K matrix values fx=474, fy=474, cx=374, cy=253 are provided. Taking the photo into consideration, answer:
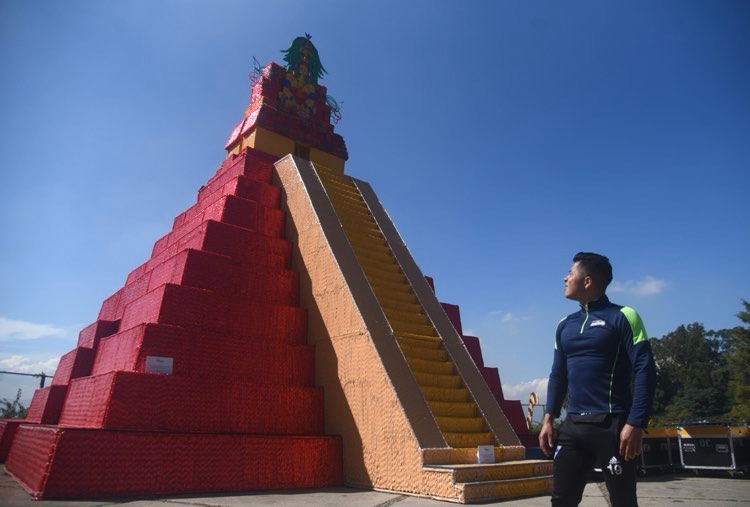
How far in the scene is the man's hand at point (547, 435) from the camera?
9.71 feet

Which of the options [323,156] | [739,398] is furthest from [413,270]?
[739,398]

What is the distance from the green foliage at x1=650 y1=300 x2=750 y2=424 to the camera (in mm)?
30125

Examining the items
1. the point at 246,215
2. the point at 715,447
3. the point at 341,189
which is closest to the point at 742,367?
the point at 715,447

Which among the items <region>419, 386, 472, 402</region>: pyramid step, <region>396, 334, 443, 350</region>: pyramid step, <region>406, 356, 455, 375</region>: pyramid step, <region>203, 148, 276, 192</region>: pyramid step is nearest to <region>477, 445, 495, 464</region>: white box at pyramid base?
<region>419, 386, 472, 402</region>: pyramid step

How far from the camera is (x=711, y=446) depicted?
9.13 meters

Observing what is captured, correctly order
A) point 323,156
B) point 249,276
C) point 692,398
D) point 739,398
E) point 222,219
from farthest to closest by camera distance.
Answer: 1. point 692,398
2. point 739,398
3. point 323,156
4. point 222,219
5. point 249,276

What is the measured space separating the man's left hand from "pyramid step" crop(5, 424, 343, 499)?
435 cm

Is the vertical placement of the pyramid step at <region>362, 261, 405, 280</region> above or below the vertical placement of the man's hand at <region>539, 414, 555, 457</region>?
above

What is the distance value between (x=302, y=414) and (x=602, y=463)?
15.7 ft

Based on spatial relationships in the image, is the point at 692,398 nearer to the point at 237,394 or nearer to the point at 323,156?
the point at 323,156

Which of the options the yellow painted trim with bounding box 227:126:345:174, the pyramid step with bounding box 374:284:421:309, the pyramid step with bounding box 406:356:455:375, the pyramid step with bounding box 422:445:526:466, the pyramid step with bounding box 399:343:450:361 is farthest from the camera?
the yellow painted trim with bounding box 227:126:345:174

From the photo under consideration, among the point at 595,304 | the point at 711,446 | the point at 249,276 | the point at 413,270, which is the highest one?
the point at 413,270

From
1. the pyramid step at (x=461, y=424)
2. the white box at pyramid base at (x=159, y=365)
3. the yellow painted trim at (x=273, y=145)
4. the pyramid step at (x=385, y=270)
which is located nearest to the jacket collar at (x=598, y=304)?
the pyramid step at (x=461, y=424)

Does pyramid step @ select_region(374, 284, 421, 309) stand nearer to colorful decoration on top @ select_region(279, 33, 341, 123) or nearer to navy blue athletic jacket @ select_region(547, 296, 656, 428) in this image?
navy blue athletic jacket @ select_region(547, 296, 656, 428)
